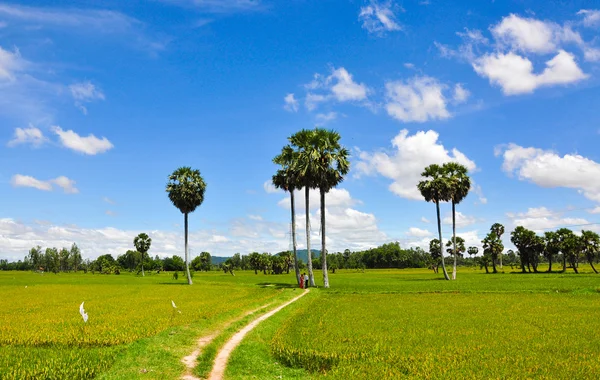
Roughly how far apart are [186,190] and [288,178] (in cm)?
2171

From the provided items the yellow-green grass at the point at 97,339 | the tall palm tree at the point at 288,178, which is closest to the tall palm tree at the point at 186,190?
the tall palm tree at the point at 288,178

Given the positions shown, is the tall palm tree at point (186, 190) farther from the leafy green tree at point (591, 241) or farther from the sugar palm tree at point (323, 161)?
the leafy green tree at point (591, 241)

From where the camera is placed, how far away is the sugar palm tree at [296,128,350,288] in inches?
2103

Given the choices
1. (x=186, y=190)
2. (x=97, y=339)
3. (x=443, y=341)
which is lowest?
(x=443, y=341)

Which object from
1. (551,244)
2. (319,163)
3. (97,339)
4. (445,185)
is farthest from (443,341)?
(551,244)

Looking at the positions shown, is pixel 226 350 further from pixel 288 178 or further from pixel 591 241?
pixel 591 241

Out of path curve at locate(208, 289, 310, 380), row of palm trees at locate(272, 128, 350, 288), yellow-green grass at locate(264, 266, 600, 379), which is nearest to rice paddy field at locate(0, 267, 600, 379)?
yellow-green grass at locate(264, 266, 600, 379)

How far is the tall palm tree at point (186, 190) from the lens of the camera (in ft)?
238

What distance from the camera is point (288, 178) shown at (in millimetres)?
63156

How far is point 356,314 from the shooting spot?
28188 millimetres

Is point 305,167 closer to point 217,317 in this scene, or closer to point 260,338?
point 217,317

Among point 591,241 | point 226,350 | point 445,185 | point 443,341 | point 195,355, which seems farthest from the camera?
point 591,241

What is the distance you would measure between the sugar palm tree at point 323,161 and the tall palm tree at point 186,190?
27.3 meters

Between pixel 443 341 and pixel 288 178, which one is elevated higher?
pixel 288 178
